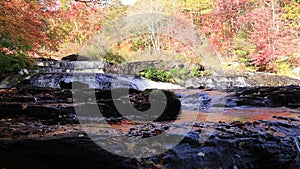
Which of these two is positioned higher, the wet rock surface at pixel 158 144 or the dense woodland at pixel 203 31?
the dense woodland at pixel 203 31

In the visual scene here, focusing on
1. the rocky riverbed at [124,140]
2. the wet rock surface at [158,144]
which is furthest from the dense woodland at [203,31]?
the wet rock surface at [158,144]

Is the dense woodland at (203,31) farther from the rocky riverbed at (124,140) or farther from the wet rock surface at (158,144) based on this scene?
the wet rock surface at (158,144)

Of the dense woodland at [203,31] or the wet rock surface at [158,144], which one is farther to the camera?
the dense woodland at [203,31]

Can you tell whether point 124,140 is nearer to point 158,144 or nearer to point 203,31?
point 158,144

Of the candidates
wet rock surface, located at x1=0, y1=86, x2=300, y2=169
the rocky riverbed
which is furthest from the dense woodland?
wet rock surface, located at x1=0, y1=86, x2=300, y2=169

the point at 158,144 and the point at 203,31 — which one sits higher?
the point at 203,31

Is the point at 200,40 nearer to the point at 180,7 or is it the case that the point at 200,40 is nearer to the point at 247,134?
the point at 180,7

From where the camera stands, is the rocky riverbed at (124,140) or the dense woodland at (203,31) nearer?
the rocky riverbed at (124,140)

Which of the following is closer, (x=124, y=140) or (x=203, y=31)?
(x=124, y=140)

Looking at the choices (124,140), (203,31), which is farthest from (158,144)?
(203,31)

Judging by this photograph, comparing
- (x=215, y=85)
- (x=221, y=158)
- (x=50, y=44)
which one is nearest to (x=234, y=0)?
(x=215, y=85)

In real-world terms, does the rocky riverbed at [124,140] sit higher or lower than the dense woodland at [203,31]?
lower

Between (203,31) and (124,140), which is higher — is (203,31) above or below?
above

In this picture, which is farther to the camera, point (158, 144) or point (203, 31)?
point (203, 31)
